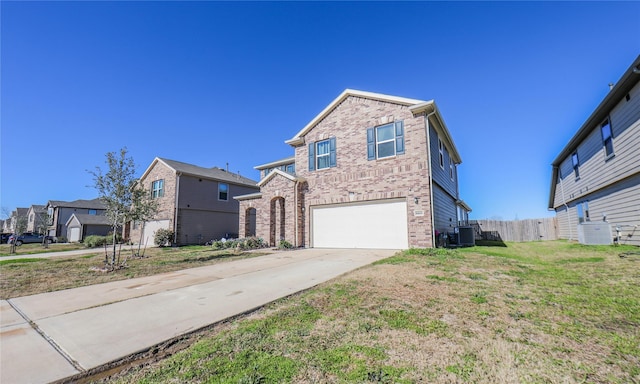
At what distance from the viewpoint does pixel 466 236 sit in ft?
52.0

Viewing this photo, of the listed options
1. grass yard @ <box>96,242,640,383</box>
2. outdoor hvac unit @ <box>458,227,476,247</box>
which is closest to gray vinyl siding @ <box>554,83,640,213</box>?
outdoor hvac unit @ <box>458,227,476,247</box>

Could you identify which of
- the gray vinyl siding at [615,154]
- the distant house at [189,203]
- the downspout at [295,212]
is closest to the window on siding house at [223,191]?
the distant house at [189,203]

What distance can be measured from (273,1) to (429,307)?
13.4 m

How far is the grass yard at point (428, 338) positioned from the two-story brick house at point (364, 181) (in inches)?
266

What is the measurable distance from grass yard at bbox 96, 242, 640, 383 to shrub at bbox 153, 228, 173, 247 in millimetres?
19216

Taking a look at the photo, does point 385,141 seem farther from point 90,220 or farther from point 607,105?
point 90,220

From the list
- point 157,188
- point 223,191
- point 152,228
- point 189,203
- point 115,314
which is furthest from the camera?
point 223,191

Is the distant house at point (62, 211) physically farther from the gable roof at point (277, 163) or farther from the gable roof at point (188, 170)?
the gable roof at point (277, 163)

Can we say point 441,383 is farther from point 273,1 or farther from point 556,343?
point 273,1

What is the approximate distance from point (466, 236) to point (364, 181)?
7996 mm

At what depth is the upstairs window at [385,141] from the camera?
39.9ft

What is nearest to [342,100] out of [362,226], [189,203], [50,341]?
[362,226]

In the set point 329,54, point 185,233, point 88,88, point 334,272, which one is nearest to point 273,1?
point 329,54

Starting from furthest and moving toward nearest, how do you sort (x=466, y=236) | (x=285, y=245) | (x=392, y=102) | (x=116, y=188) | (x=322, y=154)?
(x=466, y=236)
(x=322, y=154)
(x=285, y=245)
(x=392, y=102)
(x=116, y=188)
